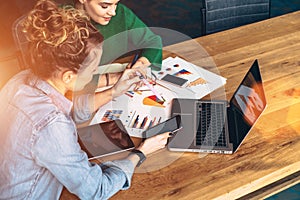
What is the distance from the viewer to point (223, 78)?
188 centimetres

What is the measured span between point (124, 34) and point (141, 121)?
66cm

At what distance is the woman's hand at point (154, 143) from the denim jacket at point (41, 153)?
0.46 feet

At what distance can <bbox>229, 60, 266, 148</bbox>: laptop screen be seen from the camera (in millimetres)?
1508

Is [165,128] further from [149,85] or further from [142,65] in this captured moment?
[142,65]

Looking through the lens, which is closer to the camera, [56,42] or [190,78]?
[56,42]

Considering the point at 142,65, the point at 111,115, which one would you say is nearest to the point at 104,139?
the point at 111,115

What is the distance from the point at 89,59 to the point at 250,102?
60 cm

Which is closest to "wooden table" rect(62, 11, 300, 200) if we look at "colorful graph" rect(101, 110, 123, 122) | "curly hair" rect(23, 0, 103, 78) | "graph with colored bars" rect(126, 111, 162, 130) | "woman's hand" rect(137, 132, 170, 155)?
"woman's hand" rect(137, 132, 170, 155)

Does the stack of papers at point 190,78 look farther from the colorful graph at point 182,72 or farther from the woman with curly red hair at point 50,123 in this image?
the woman with curly red hair at point 50,123

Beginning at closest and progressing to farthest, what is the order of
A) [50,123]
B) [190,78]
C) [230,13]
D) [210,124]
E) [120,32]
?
[50,123]
[210,124]
[190,78]
[120,32]
[230,13]

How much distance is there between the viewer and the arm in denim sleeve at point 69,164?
47.8 inches

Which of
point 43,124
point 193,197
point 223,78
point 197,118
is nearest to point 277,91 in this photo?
point 223,78

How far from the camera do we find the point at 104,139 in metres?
1.54

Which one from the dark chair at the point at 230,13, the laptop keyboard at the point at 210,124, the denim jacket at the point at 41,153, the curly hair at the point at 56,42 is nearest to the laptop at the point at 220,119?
the laptop keyboard at the point at 210,124
